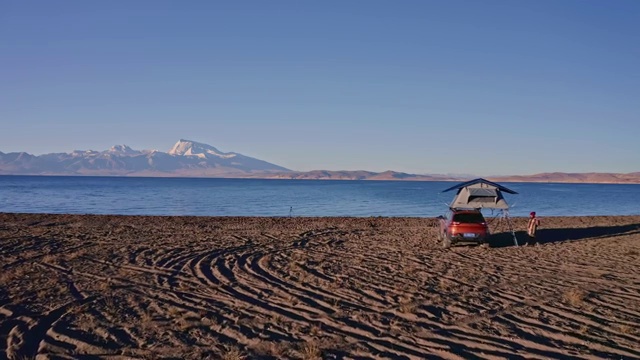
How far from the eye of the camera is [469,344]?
735 centimetres

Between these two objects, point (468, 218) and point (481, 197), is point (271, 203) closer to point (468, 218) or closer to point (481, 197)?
point (481, 197)

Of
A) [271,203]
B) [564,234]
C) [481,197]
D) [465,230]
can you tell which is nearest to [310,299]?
[465,230]

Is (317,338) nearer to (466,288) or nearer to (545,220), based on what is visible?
(466,288)

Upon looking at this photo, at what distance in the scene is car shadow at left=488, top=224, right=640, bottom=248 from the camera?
20.1 m

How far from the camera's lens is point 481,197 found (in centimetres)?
1934

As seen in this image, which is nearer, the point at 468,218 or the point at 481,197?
the point at 468,218

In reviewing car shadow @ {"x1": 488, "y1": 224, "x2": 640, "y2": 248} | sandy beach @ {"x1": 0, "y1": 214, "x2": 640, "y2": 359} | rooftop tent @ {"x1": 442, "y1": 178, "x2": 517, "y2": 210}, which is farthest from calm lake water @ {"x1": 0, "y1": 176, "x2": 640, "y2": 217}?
sandy beach @ {"x1": 0, "y1": 214, "x2": 640, "y2": 359}

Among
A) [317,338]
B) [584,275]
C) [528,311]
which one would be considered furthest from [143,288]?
[584,275]

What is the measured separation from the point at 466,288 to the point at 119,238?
42.7 ft

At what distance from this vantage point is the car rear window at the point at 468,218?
56.6 feet

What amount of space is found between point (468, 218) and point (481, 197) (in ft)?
7.67

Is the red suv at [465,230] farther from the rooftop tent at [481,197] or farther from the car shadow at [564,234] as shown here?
the rooftop tent at [481,197]

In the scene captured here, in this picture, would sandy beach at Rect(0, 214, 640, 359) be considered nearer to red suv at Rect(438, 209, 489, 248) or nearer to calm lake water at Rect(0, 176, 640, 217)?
red suv at Rect(438, 209, 489, 248)

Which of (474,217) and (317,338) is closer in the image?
(317,338)
